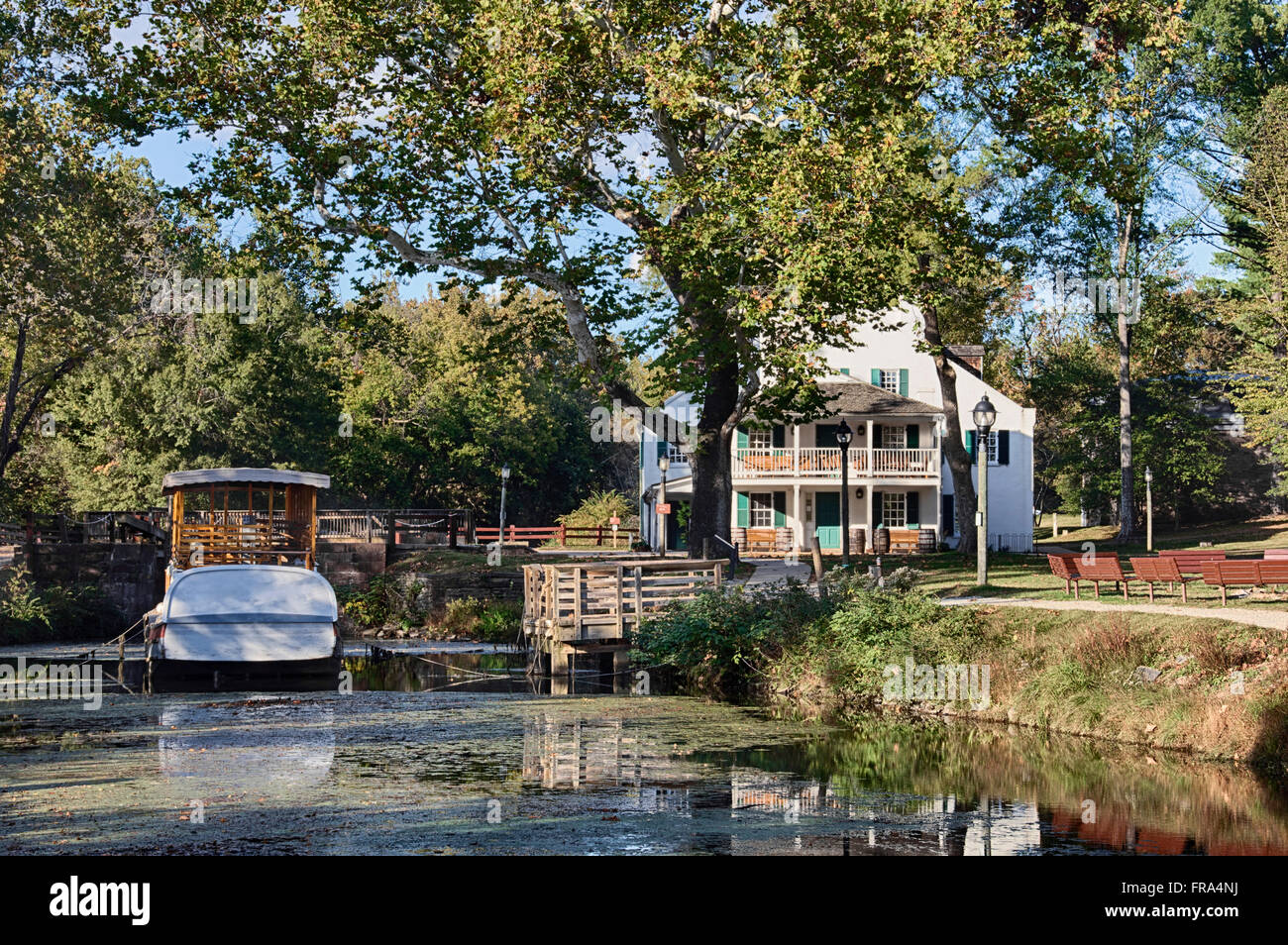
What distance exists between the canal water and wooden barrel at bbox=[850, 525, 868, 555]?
3016 centimetres

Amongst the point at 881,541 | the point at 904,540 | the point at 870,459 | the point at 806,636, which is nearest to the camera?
the point at 806,636

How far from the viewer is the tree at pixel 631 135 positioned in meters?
28.1

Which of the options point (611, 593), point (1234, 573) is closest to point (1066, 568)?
point (1234, 573)

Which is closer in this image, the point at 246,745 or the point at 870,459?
the point at 246,745

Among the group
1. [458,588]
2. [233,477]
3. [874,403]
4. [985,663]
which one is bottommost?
[985,663]

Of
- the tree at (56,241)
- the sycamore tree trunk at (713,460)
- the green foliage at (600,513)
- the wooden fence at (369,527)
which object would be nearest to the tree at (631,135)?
the sycamore tree trunk at (713,460)

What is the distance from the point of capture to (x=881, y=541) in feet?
168

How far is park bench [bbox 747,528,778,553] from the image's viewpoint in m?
53.0

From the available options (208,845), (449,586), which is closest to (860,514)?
(449,586)

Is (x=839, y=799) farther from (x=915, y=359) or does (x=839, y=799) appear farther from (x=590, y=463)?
(x=590, y=463)

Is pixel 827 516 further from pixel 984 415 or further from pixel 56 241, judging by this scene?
pixel 56 241

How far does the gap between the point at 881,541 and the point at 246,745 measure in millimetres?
35455

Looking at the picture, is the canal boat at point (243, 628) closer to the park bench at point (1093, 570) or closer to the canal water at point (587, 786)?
A: the canal water at point (587, 786)

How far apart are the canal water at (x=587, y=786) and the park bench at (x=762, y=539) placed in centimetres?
3012
